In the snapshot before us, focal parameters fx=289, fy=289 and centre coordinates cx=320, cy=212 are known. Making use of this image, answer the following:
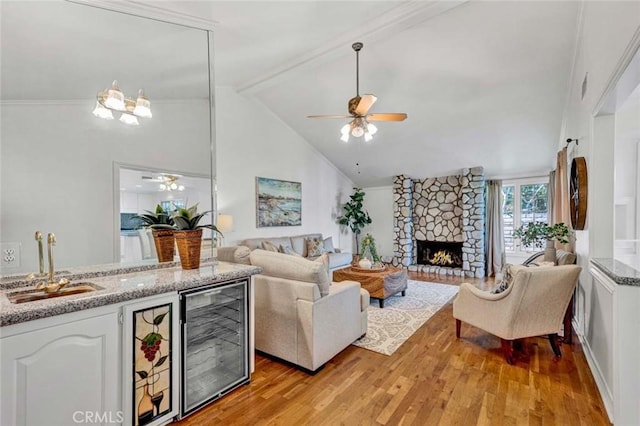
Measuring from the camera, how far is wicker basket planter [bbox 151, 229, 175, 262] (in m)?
2.38

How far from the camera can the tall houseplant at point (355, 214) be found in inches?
299

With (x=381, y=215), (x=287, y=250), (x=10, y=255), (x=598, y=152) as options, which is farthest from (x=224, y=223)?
(x=381, y=215)

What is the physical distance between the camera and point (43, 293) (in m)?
1.67

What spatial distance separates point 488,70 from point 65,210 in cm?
472

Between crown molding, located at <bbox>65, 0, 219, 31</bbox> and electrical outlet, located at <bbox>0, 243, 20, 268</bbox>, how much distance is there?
1.74 m

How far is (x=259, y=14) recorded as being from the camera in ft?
9.04

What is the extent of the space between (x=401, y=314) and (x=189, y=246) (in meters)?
2.82

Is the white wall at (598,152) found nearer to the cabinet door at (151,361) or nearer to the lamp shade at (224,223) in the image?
the cabinet door at (151,361)

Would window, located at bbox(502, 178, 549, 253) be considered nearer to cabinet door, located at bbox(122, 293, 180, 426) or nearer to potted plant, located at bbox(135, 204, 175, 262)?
potted plant, located at bbox(135, 204, 175, 262)

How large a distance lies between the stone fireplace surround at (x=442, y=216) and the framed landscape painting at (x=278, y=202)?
2585mm

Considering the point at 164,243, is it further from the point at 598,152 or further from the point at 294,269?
the point at 598,152

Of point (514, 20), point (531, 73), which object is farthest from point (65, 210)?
point (531, 73)

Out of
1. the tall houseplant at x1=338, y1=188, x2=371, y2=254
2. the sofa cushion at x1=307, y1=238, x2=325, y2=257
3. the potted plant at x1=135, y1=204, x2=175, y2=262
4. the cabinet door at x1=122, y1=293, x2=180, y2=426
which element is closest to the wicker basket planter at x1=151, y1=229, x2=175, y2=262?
the potted plant at x1=135, y1=204, x2=175, y2=262

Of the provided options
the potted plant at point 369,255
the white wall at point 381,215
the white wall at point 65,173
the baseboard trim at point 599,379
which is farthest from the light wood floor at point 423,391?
the white wall at point 381,215
